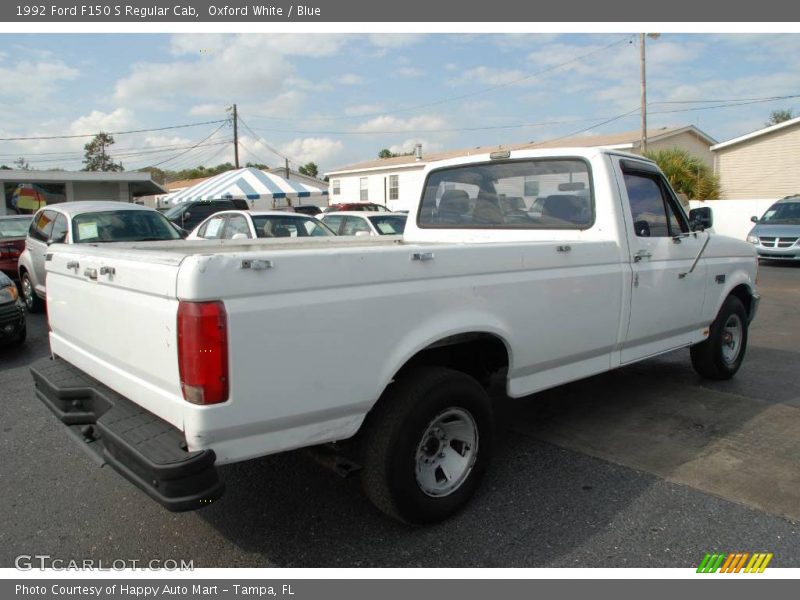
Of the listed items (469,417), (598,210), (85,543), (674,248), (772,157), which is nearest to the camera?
(85,543)

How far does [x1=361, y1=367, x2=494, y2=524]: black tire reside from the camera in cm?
293

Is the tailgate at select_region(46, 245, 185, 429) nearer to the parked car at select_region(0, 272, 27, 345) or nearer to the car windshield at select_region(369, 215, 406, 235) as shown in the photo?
the parked car at select_region(0, 272, 27, 345)

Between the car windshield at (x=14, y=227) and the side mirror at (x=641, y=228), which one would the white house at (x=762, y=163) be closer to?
the side mirror at (x=641, y=228)

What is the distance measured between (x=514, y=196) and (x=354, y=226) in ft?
27.6

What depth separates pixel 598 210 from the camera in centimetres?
426

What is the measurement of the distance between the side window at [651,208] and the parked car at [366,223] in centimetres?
772

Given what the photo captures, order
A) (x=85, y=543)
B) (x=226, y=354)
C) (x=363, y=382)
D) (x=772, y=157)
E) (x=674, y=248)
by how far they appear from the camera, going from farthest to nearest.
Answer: (x=772, y=157) < (x=674, y=248) < (x=85, y=543) < (x=363, y=382) < (x=226, y=354)

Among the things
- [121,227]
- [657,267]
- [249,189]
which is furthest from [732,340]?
[249,189]

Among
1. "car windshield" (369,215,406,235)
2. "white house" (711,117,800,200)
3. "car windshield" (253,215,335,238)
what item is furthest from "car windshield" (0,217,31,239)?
"white house" (711,117,800,200)

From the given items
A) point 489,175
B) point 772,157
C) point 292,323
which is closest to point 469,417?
point 292,323

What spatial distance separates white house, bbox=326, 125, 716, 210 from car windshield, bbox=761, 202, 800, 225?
8.01 m

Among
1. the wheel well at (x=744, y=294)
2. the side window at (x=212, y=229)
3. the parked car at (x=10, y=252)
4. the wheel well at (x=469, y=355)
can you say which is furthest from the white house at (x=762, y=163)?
the wheel well at (x=469, y=355)

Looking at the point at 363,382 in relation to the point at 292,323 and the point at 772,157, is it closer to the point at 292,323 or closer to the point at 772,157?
the point at 292,323

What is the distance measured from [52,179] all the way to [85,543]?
29.0 meters
